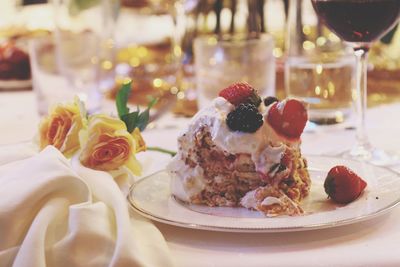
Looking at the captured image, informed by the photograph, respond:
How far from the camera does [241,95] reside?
34.7 inches

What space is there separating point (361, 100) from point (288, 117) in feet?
1.16

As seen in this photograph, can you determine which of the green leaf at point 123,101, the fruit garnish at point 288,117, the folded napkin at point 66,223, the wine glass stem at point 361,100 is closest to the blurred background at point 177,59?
the wine glass stem at point 361,100

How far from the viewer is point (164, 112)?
165 centimetres

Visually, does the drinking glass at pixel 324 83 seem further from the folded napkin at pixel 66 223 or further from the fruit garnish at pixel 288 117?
the folded napkin at pixel 66 223

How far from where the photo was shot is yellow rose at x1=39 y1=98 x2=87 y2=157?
3.19 ft

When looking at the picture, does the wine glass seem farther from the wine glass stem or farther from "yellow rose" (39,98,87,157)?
"yellow rose" (39,98,87,157)

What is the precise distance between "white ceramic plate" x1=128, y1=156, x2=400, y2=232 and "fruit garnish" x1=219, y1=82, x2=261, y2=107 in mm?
121

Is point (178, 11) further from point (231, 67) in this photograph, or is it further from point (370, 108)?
point (370, 108)

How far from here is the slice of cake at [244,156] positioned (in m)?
0.84

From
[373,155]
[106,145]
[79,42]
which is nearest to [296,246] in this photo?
[106,145]

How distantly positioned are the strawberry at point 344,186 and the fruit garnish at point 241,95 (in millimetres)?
119

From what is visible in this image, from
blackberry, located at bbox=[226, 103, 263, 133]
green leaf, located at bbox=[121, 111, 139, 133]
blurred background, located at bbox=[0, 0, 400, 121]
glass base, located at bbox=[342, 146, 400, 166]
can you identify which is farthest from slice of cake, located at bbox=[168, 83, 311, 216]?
blurred background, located at bbox=[0, 0, 400, 121]

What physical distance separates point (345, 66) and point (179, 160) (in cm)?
75

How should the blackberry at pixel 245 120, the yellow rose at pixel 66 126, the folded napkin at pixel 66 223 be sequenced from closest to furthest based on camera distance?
the folded napkin at pixel 66 223 → the blackberry at pixel 245 120 → the yellow rose at pixel 66 126
